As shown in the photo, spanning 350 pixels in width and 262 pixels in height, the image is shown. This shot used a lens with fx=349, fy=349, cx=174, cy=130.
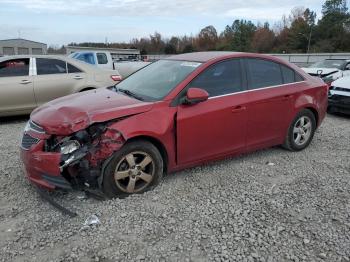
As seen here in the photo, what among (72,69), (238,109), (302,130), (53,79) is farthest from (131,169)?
(72,69)

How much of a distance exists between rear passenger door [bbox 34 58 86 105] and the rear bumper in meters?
4.10

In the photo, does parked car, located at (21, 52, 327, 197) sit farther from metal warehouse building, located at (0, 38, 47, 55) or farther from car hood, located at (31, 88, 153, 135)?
metal warehouse building, located at (0, 38, 47, 55)

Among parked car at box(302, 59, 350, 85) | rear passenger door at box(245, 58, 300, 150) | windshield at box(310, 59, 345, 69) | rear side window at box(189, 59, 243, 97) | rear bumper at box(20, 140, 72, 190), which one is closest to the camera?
rear bumper at box(20, 140, 72, 190)

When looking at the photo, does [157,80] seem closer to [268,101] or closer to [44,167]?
[268,101]

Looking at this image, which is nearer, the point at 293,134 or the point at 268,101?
the point at 268,101

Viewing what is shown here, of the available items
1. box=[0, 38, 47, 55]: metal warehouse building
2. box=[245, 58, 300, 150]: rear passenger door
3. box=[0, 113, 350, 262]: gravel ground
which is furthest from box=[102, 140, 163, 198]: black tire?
box=[0, 38, 47, 55]: metal warehouse building

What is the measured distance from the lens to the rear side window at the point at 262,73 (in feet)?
16.1

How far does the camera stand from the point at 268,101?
194 inches

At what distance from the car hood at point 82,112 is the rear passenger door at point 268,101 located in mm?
1597

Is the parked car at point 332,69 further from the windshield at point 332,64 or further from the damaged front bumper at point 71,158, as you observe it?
the damaged front bumper at point 71,158

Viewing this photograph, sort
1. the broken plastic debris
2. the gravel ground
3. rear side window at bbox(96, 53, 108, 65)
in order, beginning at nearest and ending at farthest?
the gravel ground → the broken plastic debris → rear side window at bbox(96, 53, 108, 65)

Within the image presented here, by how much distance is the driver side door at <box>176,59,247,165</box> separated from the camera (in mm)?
4215

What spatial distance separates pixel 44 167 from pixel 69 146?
0.33 m

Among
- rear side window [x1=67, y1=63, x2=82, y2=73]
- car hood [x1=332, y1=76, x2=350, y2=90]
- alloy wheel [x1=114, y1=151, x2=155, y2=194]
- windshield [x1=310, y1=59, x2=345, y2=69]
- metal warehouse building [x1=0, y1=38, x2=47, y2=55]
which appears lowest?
alloy wheel [x1=114, y1=151, x2=155, y2=194]
